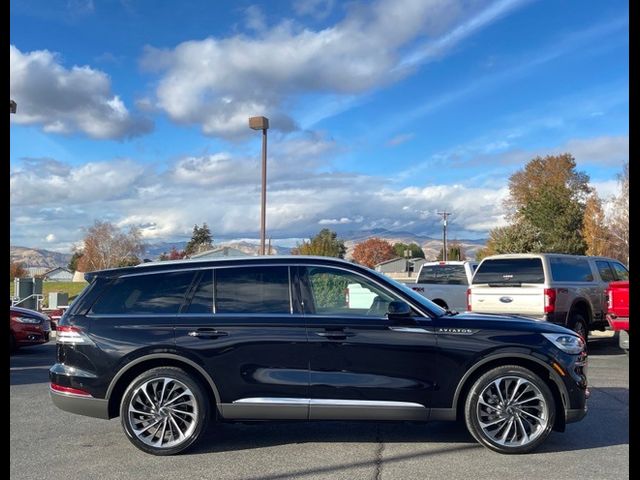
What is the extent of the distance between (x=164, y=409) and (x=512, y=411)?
318 cm

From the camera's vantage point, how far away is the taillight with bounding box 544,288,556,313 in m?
11.5

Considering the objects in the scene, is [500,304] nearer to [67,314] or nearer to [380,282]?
[380,282]

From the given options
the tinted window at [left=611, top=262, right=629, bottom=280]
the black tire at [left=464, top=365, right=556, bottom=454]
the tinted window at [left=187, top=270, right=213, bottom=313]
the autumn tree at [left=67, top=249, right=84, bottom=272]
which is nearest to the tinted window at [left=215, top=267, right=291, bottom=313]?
the tinted window at [left=187, top=270, right=213, bottom=313]

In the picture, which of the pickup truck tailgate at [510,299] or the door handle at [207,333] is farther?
the pickup truck tailgate at [510,299]

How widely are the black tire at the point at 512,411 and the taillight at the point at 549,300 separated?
6302mm

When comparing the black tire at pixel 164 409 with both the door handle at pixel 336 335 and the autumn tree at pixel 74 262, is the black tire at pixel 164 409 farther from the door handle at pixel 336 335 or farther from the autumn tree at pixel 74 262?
the autumn tree at pixel 74 262

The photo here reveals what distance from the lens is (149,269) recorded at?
592 centimetres

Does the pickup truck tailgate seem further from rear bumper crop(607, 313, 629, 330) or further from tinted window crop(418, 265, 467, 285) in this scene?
tinted window crop(418, 265, 467, 285)

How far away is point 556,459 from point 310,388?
2252mm

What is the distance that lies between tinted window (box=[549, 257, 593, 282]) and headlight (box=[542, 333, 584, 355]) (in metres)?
6.44

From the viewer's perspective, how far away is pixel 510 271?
40.1 feet

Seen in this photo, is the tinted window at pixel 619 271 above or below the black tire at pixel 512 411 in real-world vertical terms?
above

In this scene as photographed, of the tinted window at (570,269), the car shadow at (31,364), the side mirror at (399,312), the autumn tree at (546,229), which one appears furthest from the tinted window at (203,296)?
the autumn tree at (546,229)

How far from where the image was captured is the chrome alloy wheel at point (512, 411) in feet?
18.0
